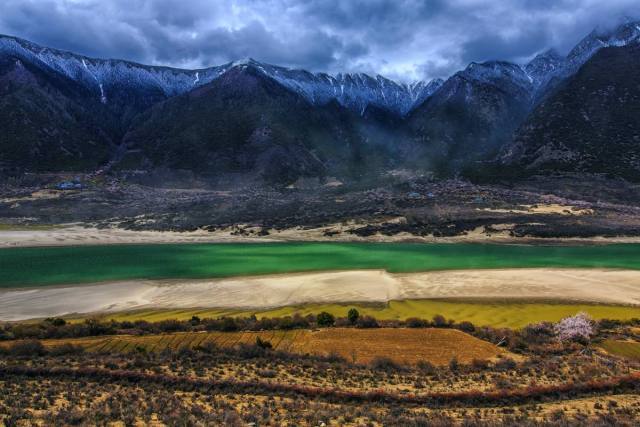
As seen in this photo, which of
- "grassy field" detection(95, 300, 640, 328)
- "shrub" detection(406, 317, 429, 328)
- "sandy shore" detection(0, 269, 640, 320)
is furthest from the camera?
"sandy shore" detection(0, 269, 640, 320)

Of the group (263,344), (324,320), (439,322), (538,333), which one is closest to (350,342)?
(324,320)

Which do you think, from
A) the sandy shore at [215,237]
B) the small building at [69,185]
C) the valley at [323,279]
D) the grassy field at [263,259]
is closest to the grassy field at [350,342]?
the valley at [323,279]

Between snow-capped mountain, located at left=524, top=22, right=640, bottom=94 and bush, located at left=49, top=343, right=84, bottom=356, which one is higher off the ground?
snow-capped mountain, located at left=524, top=22, right=640, bottom=94

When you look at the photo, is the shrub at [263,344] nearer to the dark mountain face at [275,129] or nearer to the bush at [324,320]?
the bush at [324,320]

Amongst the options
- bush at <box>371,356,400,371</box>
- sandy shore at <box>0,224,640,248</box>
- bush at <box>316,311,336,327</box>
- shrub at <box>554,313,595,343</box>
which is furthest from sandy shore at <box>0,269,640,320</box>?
sandy shore at <box>0,224,640,248</box>

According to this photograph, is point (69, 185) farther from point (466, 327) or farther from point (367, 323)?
point (466, 327)

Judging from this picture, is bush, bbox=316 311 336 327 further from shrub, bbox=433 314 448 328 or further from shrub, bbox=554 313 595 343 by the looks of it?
shrub, bbox=554 313 595 343
